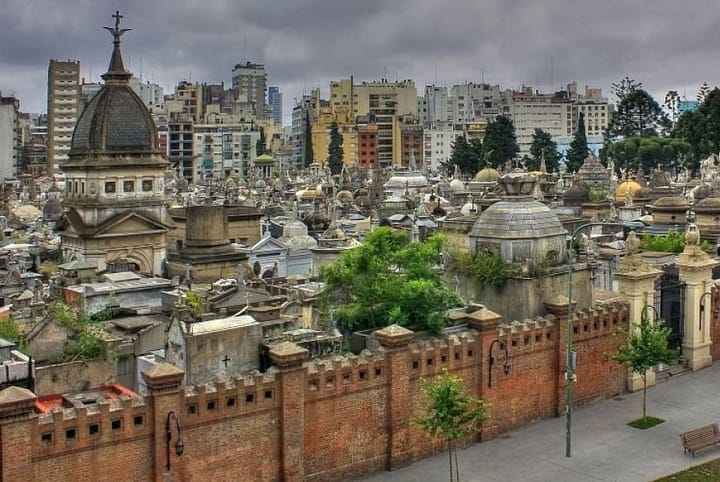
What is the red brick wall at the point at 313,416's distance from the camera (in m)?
20.8

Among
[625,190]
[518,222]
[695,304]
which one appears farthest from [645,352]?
[625,190]

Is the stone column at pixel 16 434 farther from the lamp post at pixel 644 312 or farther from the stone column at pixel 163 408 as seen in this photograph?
the lamp post at pixel 644 312

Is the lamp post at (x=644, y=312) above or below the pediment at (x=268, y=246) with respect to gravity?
below

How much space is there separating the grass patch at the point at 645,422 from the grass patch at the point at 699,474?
3377 millimetres

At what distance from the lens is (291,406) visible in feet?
78.5

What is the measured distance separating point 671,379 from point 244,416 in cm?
1735

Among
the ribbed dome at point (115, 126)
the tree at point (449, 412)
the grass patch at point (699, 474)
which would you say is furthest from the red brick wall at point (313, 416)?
the ribbed dome at point (115, 126)

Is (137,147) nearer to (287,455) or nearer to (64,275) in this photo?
(64,275)

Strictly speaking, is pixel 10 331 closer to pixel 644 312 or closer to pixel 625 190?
pixel 644 312

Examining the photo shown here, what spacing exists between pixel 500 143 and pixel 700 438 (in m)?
111

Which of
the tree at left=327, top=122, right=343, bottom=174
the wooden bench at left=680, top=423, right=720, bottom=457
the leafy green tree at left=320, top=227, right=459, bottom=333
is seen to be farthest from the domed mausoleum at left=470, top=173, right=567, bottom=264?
the tree at left=327, top=122, right=343, bottom=174

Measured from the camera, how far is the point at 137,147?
5147cm

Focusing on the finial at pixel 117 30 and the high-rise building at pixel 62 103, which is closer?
the finial at pixel 117 30

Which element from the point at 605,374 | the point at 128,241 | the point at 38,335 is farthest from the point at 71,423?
the point at 128,241
